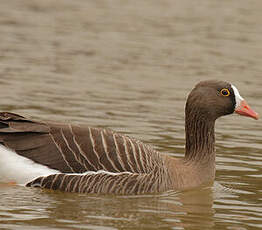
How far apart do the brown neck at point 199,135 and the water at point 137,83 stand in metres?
0.58

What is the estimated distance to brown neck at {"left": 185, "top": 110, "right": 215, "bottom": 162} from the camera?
13.9 m

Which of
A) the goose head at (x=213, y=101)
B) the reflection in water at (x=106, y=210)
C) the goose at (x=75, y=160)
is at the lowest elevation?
the reflection in water at (x=106, y=210)

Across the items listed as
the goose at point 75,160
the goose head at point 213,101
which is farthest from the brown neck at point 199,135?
the goose at point 75,160

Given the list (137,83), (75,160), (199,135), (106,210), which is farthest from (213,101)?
(137,83)

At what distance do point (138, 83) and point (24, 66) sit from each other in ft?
9.72

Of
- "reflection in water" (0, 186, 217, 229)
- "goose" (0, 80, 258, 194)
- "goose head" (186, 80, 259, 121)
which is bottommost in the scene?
"reflection in water" (0, 186, 217, 229)

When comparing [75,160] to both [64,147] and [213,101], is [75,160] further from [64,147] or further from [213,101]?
[213,101]

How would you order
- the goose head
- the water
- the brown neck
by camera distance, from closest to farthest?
1. the water
2. the goose head
3. the brown neck

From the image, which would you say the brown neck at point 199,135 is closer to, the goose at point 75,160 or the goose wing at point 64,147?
the goose at point 75,160

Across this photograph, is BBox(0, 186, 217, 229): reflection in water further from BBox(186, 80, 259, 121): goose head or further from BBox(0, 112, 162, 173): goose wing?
BBox(186, 80, 259, 121): goose head

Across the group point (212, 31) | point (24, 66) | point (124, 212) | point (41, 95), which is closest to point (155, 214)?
point (124, 212)

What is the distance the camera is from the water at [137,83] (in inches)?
468

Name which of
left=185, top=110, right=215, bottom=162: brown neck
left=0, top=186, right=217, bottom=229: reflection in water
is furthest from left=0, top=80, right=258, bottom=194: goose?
left=185, top=110, right=215, bottom=162: brown neck

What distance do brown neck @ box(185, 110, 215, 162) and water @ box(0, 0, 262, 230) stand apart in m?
0.58
